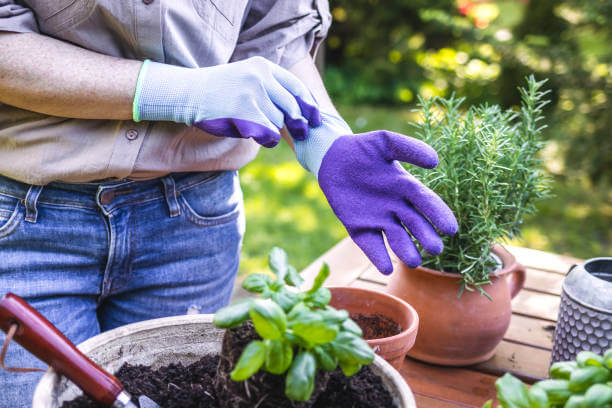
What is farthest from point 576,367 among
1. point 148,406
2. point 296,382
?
point 148,406

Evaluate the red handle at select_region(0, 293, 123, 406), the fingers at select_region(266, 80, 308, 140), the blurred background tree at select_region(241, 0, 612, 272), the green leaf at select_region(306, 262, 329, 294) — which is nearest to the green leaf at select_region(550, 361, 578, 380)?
the green leaf at select_region(306, 262, 329, 294)

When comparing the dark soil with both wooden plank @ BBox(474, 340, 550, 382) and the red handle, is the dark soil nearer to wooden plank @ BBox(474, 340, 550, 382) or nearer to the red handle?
wooden plank @ BBox(474, 340, 550, 382)

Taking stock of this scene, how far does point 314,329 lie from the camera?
53 centimetres

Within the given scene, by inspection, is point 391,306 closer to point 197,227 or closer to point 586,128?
point 197,227

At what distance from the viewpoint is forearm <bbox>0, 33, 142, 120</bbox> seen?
3.05 ft

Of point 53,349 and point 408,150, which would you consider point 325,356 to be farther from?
point 408,150

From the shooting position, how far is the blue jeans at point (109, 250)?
3.42ft

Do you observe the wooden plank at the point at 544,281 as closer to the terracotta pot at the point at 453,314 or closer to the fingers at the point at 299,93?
the terracotta pot at the point at 453,314

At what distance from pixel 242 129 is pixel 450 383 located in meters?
0.60

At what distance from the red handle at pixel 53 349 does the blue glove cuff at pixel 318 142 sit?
548 mm

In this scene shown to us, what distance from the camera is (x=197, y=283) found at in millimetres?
1248

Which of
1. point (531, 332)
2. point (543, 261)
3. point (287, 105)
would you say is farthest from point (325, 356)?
point (543, 261)

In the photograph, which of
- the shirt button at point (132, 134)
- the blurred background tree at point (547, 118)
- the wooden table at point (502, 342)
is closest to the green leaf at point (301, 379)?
the wooden table at point (502, 342)

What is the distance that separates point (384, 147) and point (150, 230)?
49 cm
